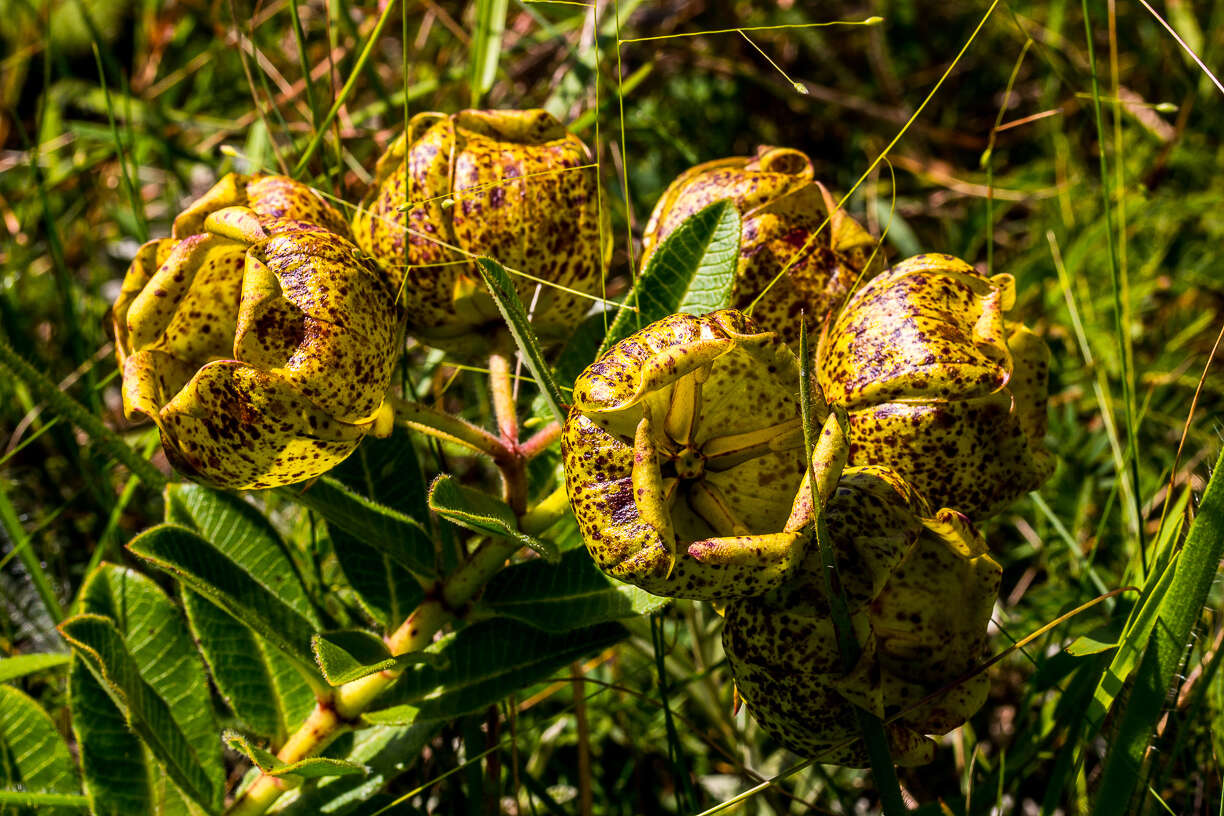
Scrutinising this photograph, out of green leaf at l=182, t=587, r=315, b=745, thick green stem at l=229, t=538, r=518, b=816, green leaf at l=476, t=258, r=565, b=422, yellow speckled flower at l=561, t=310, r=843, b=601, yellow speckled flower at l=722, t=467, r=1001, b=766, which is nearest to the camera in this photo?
yellow speckled flower at l=561, t=310, r=843, b=601

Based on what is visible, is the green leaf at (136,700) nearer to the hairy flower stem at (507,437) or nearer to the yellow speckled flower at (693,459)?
the hairy flower stem at (507,437)

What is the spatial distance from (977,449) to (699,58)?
8.12ft

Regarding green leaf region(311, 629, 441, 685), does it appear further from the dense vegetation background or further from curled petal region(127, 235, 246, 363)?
curled petal region(127, 235, 246, 363)

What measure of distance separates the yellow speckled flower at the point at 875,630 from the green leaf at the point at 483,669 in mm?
341

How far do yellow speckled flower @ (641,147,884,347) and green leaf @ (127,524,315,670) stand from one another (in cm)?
87

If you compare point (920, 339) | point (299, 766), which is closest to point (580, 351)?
point (920, 339)

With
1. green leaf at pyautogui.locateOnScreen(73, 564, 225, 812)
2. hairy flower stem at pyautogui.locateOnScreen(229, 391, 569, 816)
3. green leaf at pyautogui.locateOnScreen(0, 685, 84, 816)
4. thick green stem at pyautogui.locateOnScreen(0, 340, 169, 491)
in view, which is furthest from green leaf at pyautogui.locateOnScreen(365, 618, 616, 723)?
thick green stem at pyautogui.locateOnScreen(0, 340, 169, 491)

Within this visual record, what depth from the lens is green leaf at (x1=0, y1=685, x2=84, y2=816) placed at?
194 centimetres

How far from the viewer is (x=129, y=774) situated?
190 cm

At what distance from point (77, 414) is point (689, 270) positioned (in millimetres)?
1192

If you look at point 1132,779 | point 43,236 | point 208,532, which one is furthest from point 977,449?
point 43,236

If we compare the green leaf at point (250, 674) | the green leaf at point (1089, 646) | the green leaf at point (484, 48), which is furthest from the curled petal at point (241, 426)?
the green leaf at point (484, 48)

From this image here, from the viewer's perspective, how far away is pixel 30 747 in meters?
1.95

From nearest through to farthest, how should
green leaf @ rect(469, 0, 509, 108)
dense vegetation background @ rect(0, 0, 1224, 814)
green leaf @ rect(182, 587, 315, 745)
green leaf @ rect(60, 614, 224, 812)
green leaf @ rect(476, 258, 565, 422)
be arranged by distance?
1. green leaf @ rect(476, 258, 565, 422)
2. green leaf @ rect(60, 614, 224, 812)
3. green leaf @ rect(182, 587, 315, 745)
4. dense vegetation background @ rect(0, 0, 1224, 814)
5. green leaf @ rect(469, 0, 509, 108)
